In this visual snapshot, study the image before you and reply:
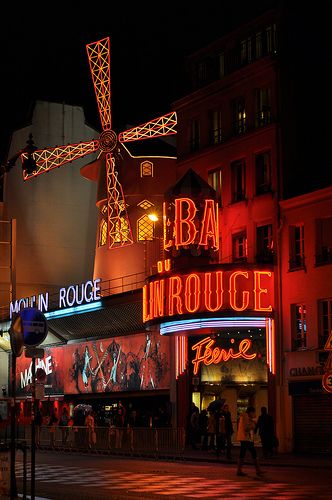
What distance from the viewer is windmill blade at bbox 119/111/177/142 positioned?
4047 cm

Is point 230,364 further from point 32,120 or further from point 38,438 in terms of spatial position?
point 32,120

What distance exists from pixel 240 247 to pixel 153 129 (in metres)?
9.66

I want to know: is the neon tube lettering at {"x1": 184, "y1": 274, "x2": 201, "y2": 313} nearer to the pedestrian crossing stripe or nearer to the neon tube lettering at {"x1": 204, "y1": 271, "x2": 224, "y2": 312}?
the neon tube lettering at {"x1": 204, "y1": 271, "x2": 224, "y2": 312}

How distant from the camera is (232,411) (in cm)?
3738

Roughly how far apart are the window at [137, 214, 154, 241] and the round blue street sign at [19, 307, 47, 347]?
27.3 m

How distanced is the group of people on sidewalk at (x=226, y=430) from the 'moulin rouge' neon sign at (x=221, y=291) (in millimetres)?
3401

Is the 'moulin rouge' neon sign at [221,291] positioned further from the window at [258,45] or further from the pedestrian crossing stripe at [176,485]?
the pedestrian crossing stripe at [176,485]

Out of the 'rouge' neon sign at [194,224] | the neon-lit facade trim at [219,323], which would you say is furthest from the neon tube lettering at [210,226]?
the neon-lit facade trim at [219,323]

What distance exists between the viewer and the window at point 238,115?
35.4 metres

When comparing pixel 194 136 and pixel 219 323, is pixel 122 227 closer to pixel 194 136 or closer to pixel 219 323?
pixel 194 136

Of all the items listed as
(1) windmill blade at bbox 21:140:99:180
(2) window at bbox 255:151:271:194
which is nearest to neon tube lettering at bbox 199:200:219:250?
(2) window at bbox 255:151:271:194

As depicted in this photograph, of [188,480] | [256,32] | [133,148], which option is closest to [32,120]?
[133,148]

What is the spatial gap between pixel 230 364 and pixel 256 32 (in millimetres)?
12225

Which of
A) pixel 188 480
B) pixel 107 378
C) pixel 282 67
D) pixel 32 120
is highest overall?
pixel 32 120
